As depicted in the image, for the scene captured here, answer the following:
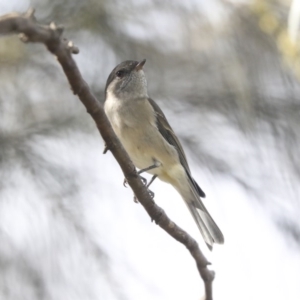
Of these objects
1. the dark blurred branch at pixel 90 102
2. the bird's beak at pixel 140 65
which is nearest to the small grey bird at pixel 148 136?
the bird's beak at pixel 140 65

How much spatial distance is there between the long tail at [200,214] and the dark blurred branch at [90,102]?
3.47ft

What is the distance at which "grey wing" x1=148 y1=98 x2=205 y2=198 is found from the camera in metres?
3.74

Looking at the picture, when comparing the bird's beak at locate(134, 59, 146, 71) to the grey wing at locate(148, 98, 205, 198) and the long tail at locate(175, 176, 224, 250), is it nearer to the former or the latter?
the grey wing at locate(148, 98, 205, 198)

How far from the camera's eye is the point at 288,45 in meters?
2.97

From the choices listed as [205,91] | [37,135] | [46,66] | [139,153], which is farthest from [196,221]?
[46,66]

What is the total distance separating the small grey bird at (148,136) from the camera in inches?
→ 141

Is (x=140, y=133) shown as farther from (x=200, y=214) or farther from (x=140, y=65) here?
(x=200, y=214)

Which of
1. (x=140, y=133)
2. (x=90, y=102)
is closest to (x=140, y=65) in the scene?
(x=140, y=133)

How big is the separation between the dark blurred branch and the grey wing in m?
1.28

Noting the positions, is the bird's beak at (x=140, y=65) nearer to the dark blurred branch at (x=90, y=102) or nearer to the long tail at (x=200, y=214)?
the long tail at (x=200, y=214)

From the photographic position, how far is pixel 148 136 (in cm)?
368

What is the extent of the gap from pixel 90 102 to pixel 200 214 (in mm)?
2150

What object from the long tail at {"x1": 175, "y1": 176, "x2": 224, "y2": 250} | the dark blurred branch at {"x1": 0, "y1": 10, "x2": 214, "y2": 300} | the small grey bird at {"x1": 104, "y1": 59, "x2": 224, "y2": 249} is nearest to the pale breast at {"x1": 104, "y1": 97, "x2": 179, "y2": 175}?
the small grey bird at {"x1": 104, "y1": 59, "x2": 224, "y2": 249}

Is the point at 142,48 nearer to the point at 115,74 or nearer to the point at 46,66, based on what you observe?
the point at 115,74
